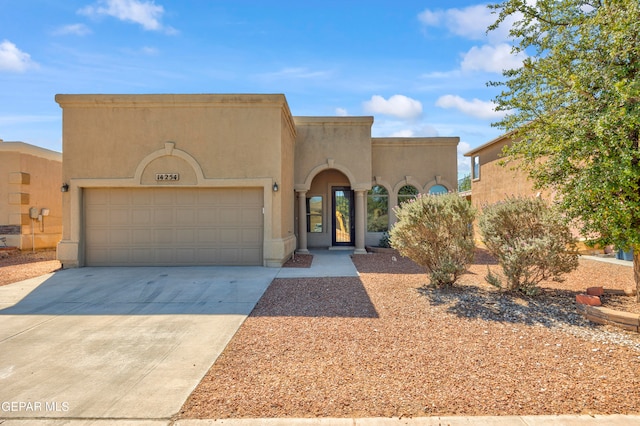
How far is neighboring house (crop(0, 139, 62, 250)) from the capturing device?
13.6 meters

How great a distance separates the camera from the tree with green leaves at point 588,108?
4.78 m

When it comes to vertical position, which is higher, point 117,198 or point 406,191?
point 406,191

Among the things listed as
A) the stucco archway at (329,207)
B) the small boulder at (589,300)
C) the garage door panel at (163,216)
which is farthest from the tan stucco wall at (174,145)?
the small boulder at (589,300)

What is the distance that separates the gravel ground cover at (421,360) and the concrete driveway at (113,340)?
0.43 metres

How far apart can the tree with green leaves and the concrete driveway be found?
5.55 m

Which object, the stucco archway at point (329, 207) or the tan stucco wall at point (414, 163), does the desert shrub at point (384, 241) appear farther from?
the stucco archway at point (329, 207)

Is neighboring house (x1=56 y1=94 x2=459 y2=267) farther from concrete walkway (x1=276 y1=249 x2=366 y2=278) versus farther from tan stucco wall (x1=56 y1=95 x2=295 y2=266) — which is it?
concrete walkway (x1=276 y1=249 x2=366 y2=278)

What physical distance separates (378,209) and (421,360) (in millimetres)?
12243

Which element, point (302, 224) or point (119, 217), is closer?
point (119, 217)

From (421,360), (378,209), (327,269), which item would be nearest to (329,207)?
(378,209)

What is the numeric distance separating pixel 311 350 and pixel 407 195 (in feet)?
41.1

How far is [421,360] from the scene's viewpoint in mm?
4047

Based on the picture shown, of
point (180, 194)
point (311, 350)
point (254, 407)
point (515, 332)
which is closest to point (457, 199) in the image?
point (515, 332)

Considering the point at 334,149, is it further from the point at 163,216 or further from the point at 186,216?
the point at 163,216
